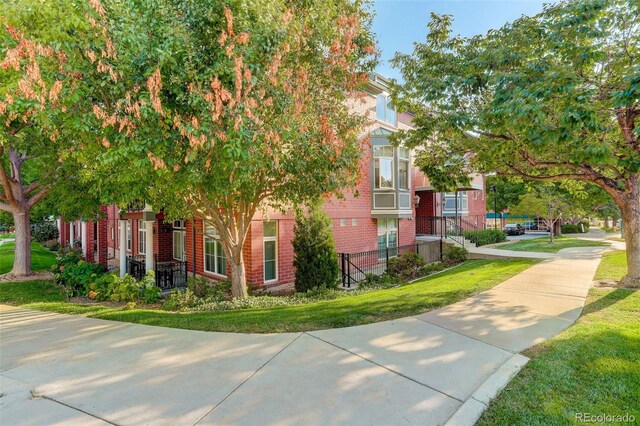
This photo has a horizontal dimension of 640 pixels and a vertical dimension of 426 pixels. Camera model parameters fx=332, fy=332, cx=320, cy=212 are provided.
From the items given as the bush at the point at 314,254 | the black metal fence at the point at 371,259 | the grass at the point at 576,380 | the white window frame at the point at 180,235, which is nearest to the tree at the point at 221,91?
the bush at the point at 314,254

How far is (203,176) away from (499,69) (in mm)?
6567

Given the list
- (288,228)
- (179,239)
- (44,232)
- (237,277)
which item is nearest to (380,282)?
(288,228)

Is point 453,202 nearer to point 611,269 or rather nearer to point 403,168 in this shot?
point 403,168

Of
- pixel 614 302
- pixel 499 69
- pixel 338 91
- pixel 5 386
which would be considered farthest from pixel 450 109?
pixel 5 386

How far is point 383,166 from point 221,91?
11.8 meters

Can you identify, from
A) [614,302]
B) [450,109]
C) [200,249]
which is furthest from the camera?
[200,249]

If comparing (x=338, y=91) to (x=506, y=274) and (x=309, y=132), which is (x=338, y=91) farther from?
(x=506, y=274)

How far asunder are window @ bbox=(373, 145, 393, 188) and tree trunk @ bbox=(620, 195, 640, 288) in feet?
28.8

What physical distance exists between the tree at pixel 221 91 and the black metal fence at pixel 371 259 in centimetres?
579

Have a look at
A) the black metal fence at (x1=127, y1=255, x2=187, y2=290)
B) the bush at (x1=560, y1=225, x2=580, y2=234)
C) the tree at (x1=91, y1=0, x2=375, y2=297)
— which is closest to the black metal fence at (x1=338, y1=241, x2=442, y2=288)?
the tree at (x1=91, y1=0, x2=375, y2=297)

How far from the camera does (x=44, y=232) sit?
3400cm

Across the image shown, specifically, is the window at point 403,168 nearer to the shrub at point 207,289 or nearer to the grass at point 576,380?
the shrub at point 207,289

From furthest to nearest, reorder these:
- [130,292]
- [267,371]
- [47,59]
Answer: [130,292] < [47,59] < [267,371]

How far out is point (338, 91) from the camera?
25.9 feet
